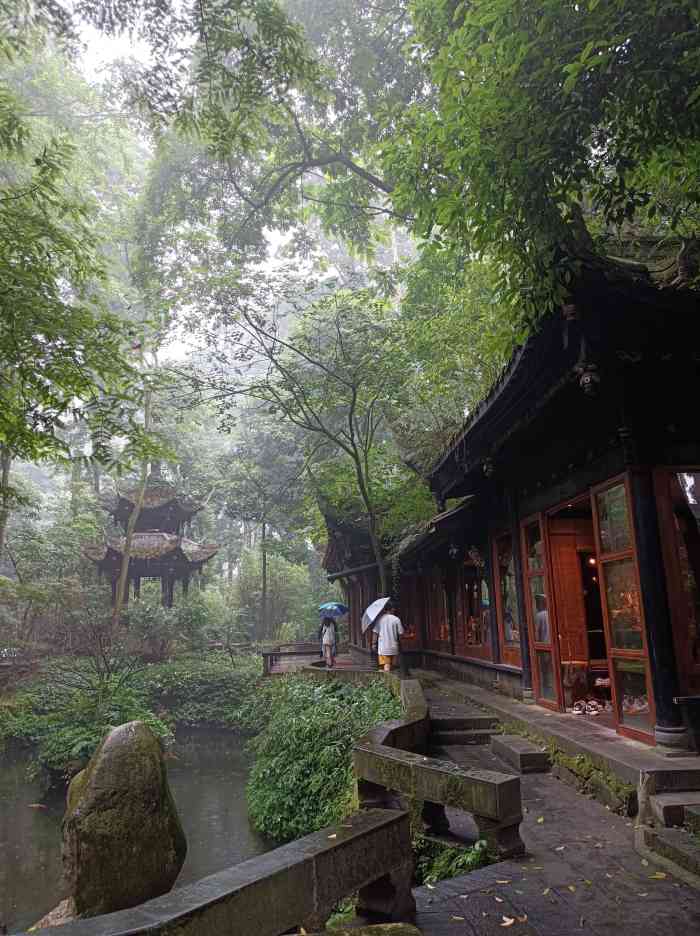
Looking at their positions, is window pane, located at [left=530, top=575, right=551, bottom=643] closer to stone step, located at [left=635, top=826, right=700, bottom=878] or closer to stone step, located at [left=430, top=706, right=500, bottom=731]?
stone step, located at [left=430, top=706, right=500, bottom=731]

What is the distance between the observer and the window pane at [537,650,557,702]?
8148mm

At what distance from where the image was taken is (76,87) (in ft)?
91.0

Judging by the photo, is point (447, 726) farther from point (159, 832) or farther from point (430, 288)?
point (430, 288)

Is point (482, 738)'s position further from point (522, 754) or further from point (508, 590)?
point (508, 590)

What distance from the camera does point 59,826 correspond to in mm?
11109

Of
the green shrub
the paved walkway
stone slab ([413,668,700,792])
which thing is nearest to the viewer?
the paved walkway

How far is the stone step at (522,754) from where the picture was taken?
644 centimetres

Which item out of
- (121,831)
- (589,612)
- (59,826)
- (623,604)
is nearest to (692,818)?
(623,604)

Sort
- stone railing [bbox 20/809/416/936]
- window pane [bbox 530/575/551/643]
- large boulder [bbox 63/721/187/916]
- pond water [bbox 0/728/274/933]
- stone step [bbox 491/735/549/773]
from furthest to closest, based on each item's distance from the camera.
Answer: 1. pond water [bbox 0/728/274/933]
2. window pane [bbox 530/575/551/643]
3. stone step [bbox 491/735/549/773]
4. large boulder [bbox 63/721/187/916]
5. stone railing [bbox 20/809/416/936]

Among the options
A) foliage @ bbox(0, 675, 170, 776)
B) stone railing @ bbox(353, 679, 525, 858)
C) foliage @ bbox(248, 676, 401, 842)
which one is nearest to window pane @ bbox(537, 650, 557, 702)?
foliage @ bbox(248, 676, 401, 842)

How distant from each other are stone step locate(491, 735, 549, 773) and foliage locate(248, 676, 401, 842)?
2123 millimetres

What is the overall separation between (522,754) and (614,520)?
8.44 feet

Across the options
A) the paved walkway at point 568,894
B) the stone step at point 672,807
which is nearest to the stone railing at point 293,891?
the paved walkway at point 568,894

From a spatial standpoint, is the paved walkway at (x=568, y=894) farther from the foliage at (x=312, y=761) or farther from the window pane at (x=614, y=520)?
the foliage at (x=312, y=761)
